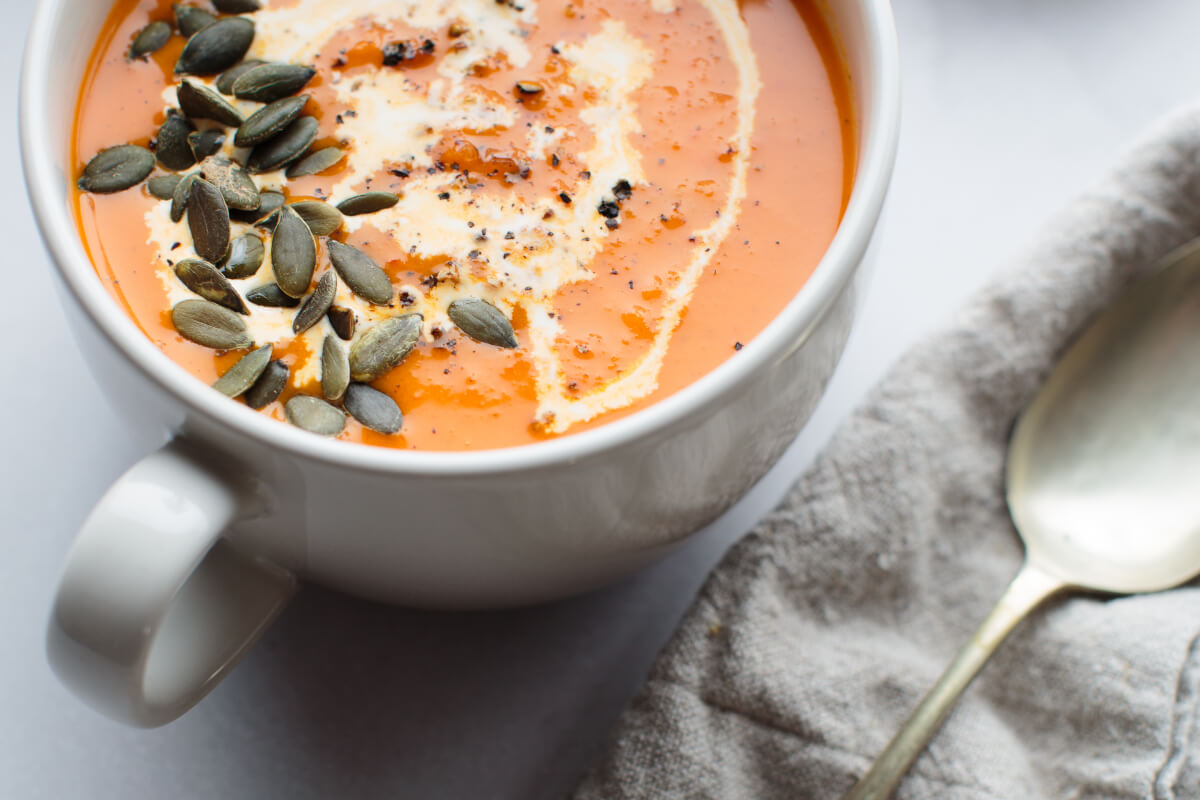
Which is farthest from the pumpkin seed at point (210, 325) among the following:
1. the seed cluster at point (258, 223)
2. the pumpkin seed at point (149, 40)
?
the pumpkin seed at point (149, 40)

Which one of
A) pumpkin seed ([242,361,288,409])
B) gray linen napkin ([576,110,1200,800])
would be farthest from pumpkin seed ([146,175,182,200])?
gray linen napkin ([576,110,1200,800])

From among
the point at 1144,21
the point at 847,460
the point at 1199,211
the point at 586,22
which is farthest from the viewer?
the point at 1144,21

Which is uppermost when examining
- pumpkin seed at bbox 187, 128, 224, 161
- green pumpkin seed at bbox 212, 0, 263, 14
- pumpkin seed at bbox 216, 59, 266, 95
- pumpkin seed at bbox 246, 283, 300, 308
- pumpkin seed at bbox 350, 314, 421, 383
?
green pumpkin seed at bbox 212, 0, 263, 14

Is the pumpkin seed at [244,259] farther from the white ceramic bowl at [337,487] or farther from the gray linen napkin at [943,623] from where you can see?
the gray linen napkin at [943,623]

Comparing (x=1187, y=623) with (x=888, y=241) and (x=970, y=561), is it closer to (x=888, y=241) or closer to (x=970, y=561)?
(x=970, y=561)

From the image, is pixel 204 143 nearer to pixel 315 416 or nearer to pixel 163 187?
pixel 163 187

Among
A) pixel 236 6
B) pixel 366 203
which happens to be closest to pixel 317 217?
pixel 366 203

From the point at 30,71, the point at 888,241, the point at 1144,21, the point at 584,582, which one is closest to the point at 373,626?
the point at 584,582

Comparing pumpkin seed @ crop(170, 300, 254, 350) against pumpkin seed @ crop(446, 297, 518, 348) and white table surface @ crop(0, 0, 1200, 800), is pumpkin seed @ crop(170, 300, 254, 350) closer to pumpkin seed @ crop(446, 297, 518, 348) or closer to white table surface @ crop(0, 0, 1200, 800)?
pumpkin seed @ crop(446, 297, 518, 348)
